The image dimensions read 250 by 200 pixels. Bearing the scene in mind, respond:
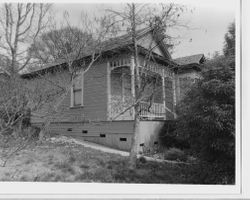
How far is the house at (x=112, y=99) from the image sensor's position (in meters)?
5.32

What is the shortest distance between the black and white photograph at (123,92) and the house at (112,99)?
0.11 feet

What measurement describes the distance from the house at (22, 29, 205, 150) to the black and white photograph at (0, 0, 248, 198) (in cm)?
3

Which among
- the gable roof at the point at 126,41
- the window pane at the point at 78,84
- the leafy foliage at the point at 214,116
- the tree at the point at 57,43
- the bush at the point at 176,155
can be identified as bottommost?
the bush at the point at 176,155

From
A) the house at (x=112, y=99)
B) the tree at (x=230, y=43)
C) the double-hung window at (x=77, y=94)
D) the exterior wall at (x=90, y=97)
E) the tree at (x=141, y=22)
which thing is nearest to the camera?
the tree at (x=230, y=43)

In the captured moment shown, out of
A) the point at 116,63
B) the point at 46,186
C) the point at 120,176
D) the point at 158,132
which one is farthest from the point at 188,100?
the point at 116,63

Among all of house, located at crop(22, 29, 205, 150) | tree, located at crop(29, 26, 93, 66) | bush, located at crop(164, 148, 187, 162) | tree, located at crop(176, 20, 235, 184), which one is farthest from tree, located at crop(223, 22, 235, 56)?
tree, located at crop(29, 26, 93, 66)

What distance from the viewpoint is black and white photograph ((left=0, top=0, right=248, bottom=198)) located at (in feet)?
9.48

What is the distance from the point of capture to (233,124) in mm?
2721

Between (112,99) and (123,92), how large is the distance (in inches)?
15.5

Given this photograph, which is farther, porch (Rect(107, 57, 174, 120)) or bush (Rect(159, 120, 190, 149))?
bush (Rect(159, 120, 190, 149))

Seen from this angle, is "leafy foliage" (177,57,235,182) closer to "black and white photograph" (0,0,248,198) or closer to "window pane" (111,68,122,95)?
"black and white photograph" (0,0,248,198)

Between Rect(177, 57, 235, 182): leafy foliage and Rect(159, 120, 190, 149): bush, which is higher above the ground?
Rect(177, 57, 235, 182): leafy foliage

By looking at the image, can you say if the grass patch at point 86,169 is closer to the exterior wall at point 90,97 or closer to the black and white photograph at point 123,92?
the black and white photograph at point 123,92

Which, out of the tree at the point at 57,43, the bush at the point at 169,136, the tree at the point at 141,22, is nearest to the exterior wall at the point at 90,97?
the tree at the point at 57,43
